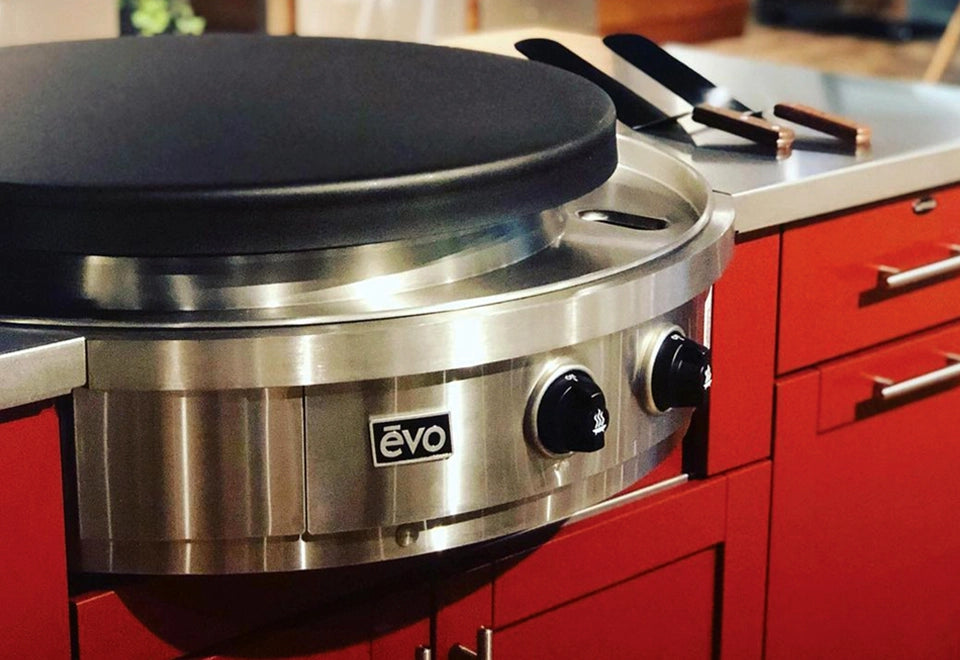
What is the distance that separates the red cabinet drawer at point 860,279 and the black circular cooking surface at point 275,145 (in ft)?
1.05

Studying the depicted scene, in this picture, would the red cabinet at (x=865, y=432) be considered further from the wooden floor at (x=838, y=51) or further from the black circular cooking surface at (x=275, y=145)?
the wooden floor at (x=838, y=51)

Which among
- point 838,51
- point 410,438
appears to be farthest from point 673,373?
point 838,51

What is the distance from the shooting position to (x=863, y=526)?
1415 mm

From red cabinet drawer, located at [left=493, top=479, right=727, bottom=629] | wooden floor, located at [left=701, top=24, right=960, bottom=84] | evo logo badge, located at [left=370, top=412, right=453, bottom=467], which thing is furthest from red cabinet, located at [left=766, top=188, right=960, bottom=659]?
wooden floor, located at [left=701, top=24, right=960, bottom=84]

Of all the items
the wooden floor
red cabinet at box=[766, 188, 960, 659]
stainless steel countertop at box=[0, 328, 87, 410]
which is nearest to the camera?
stainless steel countertop at box=[0, 328, 87, 410]

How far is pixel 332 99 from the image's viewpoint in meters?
0.97

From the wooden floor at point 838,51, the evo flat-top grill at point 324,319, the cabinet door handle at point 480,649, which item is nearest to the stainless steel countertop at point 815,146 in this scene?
the evo flat-top grill at point 324,319

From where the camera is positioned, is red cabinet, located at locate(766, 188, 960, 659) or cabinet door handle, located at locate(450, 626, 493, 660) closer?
cabinet door handle, located at locate(450, 626, 493, 660)

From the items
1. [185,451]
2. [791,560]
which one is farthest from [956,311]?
[185,451]

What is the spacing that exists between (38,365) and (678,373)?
0.39m

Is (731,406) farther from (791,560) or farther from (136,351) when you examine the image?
(136,351)

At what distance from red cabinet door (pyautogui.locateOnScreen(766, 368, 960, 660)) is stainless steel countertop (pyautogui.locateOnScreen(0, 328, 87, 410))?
705mm

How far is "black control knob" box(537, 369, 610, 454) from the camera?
0.87 m

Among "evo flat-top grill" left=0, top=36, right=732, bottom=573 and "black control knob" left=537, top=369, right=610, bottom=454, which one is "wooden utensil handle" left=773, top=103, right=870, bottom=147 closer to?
"evo flat-top grill" left=0, top=36, right=732, bottom=573
